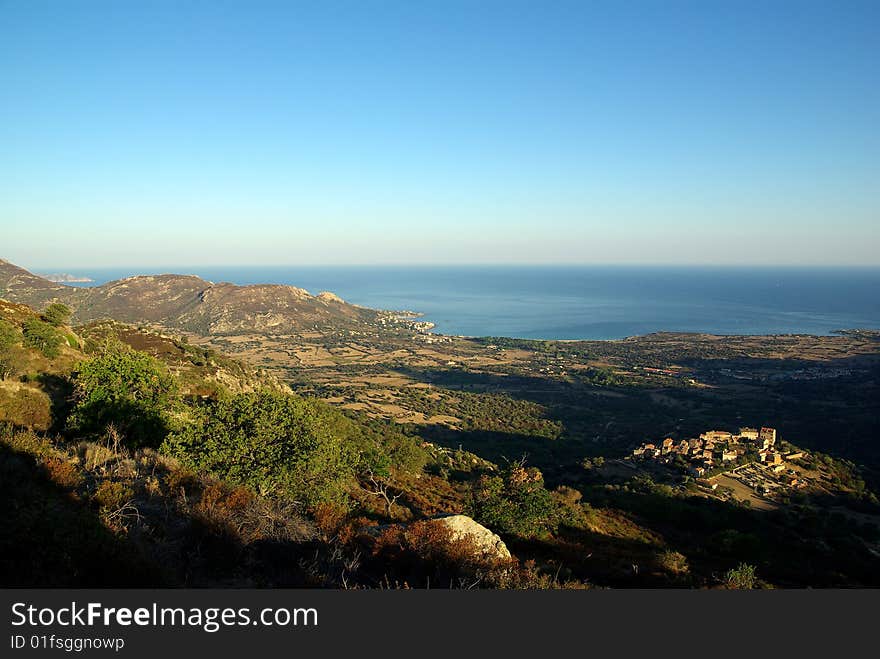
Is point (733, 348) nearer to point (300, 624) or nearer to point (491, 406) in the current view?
point (491, 406)

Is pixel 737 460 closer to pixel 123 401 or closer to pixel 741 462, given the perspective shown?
pixel 741 462

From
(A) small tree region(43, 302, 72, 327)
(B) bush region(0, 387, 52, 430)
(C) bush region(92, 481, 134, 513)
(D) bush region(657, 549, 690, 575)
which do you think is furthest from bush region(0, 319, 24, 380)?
(D) bush region(657, 549, 690, 575)

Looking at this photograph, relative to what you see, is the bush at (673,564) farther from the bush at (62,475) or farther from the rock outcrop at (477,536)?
the bush at (62,475)

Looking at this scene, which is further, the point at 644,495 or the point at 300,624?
the point at 644,495

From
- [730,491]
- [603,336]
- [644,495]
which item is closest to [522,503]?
[644,495]

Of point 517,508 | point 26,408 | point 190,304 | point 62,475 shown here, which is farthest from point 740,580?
point 190,304

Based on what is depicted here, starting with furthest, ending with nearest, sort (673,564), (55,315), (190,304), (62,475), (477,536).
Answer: (190,304) < (55,315) < (673,564) < (477,536) < (62,475)
